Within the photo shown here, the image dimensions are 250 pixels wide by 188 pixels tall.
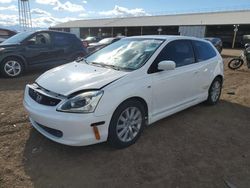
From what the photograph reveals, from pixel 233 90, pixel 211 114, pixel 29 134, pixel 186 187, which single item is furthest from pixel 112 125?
pixel 233 90

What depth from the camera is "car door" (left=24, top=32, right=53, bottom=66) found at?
28.3ft

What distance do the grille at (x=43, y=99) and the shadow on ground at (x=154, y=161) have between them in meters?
0.70

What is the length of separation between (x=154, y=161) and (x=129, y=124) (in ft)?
2.13

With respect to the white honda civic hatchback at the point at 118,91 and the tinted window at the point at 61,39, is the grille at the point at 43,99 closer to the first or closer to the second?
the white honda civic hatchback at the point at 118,91

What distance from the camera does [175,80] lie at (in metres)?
4.48

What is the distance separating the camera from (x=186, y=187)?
119 inches

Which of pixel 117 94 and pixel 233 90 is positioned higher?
pixel 117 94

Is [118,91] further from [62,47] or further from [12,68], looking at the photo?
[62,47]

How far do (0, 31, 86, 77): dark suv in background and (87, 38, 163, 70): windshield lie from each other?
4.37 meters

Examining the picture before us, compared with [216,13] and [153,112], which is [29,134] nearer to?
[153,112]

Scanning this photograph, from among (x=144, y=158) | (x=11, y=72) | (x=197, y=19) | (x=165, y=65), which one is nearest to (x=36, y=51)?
(x=11, y=72)

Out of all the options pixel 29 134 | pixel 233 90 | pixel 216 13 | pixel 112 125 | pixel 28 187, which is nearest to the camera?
pixel 28 187

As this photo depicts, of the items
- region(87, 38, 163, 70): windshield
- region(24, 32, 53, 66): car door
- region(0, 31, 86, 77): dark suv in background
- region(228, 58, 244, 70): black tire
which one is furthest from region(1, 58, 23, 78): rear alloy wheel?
region(228, 58, 244, 70): black tire

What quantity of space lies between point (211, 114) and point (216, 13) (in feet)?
141
